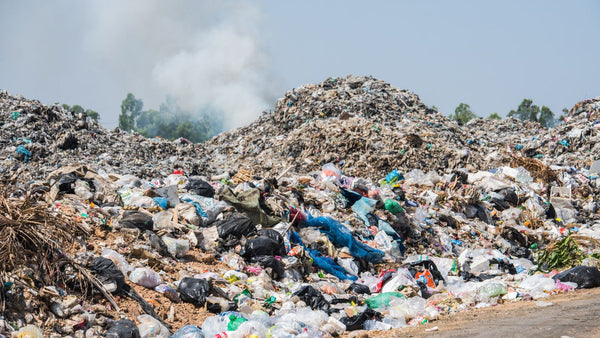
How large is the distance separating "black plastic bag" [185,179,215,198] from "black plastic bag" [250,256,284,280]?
180 cm

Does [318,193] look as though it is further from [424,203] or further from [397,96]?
[397,96]

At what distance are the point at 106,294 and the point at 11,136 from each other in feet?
26.8

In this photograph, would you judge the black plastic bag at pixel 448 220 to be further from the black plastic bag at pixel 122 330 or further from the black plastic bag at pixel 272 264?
the black plastic bag at pixel 122 330

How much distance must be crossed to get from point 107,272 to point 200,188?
9.67ft

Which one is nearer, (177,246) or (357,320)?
(357,320)

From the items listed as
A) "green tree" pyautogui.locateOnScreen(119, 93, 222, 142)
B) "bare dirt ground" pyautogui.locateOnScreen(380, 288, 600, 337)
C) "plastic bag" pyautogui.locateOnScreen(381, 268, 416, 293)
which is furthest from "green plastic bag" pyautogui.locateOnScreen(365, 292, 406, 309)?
"green tree" pyautogui.locateOnScreen(119, 93, 222, 142)

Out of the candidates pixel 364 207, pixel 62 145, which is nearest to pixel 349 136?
pixel 364 207

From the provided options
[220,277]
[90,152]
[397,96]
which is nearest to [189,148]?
[90,152]

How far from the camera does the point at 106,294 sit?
3703 millimetres

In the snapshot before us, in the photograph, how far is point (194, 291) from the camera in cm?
425

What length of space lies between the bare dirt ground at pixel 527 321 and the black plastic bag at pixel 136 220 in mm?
2807

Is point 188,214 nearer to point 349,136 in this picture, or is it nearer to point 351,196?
point 351,196

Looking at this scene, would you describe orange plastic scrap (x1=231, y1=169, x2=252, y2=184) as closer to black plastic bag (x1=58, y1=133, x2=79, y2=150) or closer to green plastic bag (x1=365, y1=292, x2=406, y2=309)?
green plastic bag (x1=365, y1=292, x2=406, y2=309)

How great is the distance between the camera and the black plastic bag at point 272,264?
520 centimetres
